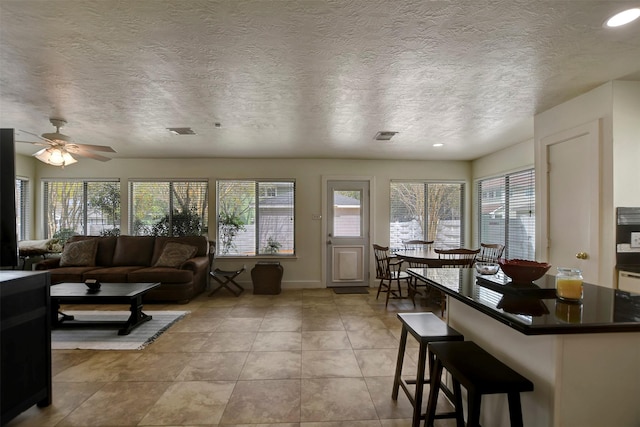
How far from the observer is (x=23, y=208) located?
5551mm

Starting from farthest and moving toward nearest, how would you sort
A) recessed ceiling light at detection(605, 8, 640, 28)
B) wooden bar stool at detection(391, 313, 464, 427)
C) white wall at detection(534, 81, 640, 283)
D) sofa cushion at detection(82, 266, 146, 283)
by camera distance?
sofa cushion at detection(82, 266, 146, 283)
white wall at detection(534, 81, 640, 283)
wooden bar stool at detection(391, 313, 464, 427)
recessed ceiling light at detection(605, 8, 640, 28)

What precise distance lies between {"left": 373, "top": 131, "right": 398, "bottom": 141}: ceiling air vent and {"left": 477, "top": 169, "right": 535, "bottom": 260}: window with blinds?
2.11m

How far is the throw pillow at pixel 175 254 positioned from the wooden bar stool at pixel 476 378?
438cm

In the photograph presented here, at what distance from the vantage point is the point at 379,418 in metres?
1.98

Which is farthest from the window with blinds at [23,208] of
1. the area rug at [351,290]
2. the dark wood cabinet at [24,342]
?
the area rug at [351,290]

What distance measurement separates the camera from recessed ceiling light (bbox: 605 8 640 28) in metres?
1.65

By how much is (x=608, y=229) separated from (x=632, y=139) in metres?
0.77

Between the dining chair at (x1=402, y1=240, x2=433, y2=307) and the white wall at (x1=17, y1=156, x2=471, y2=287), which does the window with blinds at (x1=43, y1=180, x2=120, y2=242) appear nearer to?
the white wall at (x1=17, y1=156, x2=471, y2=287)

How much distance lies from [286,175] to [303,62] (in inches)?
143

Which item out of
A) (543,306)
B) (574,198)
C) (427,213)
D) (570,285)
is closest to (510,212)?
(427,213)

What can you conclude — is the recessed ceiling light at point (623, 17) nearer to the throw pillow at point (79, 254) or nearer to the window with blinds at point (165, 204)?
the window with blinds at point (165, 204)

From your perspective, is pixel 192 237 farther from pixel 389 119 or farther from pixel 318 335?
pixel 389 119

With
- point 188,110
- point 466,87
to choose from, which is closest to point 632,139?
point 466,87

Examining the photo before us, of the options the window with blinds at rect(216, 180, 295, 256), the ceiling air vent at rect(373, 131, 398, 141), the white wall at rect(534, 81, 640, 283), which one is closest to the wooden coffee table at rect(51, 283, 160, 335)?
the window with blinds at rect(216, 180, 295, 256)
